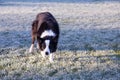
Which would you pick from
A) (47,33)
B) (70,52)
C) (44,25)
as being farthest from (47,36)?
(70,52)

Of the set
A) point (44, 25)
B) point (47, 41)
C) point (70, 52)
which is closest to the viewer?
point (47, 41)

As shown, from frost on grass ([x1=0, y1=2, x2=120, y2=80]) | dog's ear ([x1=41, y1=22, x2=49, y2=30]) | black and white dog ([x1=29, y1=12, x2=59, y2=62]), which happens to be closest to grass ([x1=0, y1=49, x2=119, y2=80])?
frost on grass ([x1=0, y1=2, x2=120, y2=80])

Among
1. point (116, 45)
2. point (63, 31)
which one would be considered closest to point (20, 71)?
point (116, 45)

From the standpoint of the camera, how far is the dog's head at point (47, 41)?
759cm

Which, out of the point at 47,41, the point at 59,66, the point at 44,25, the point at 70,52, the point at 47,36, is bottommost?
the point at 70,52

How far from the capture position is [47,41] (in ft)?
24.9

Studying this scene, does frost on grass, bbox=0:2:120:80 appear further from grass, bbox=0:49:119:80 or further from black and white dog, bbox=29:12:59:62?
black and white dog, bbox=29:12:59:62

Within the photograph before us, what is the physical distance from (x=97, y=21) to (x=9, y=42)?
17.0 feet

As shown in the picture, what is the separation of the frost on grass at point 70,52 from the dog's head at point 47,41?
0.36 meters

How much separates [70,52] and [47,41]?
4.71ft

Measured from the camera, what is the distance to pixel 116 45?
9.68 meters

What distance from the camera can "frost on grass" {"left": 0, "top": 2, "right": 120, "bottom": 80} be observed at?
285 inches

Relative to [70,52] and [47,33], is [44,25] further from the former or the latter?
[70,52]

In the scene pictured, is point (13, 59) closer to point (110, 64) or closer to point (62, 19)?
point (110, 64)
